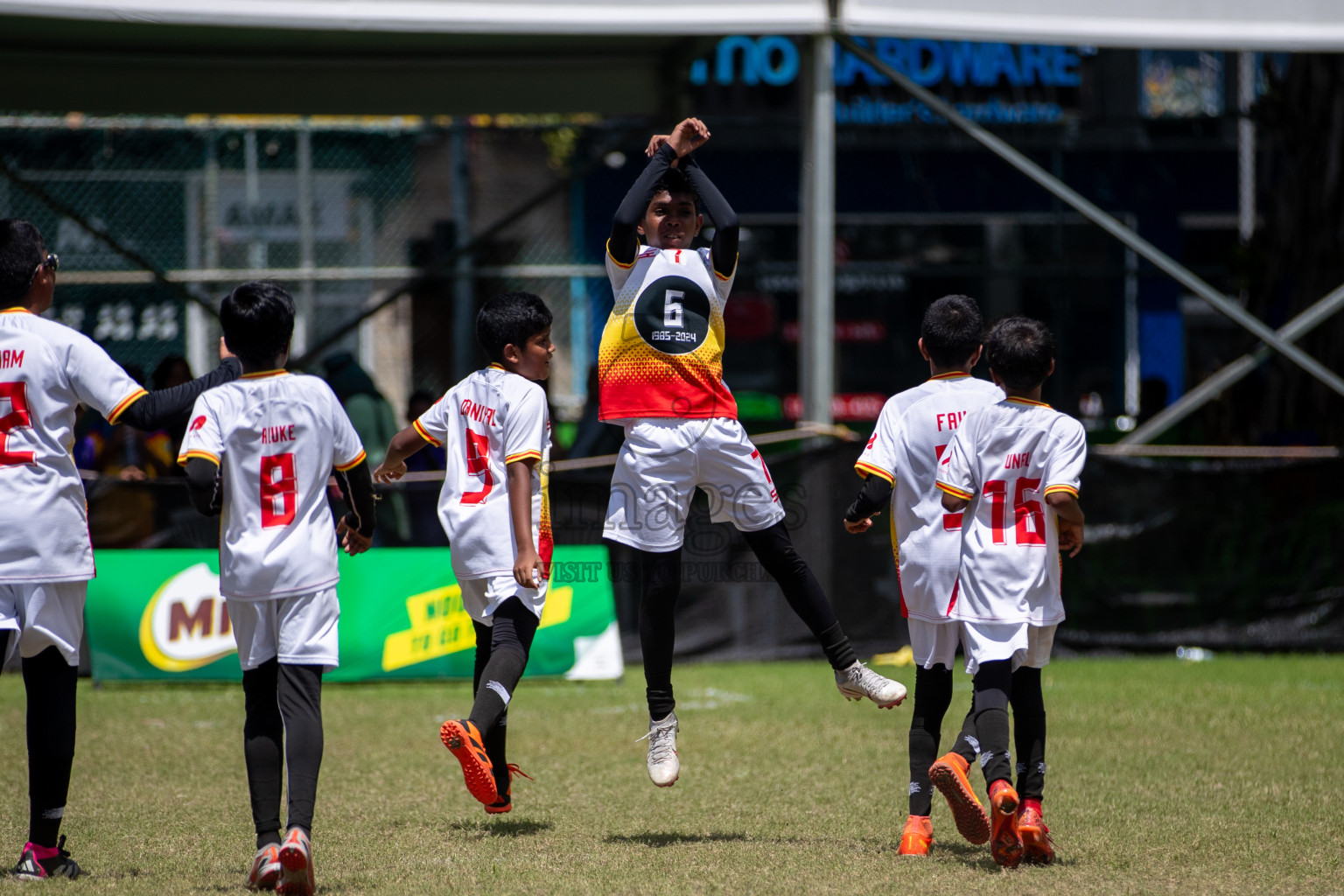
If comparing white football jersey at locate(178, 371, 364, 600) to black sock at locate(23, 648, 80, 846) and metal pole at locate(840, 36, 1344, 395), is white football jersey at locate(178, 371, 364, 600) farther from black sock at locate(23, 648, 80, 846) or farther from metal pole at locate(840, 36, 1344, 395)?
metal pole at locate(840, 36, 1344, 395)

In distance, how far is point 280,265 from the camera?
14523 mm

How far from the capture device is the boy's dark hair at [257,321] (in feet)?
13.8

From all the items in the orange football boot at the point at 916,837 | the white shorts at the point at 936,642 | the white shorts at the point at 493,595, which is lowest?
the orange football boot at the point at 916,837

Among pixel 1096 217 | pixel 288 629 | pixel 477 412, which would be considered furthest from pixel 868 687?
pixel 1096 217

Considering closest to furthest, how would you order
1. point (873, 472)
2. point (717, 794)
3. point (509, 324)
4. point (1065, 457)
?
point (1065, 457) < point (873, 472) < point (509, 324) < point (717, 794)

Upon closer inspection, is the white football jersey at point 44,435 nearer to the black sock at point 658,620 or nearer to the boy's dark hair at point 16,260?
the boy's dark hair at point 16,260

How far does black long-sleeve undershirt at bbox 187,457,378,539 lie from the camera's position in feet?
13.5

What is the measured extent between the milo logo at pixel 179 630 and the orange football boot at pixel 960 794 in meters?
5.59

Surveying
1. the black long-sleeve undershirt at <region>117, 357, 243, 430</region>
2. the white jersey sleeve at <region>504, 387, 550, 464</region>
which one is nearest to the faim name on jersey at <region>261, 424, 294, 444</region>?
the black long-sleeve undershirt at <region>117, 357, 243, 430</region>

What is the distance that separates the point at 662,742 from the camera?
5.12 m

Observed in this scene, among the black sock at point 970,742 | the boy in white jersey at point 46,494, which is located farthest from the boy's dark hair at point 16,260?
the black sock at point 970,742

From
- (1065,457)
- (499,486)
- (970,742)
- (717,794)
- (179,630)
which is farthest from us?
(179,630)

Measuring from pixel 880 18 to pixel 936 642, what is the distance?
573cm

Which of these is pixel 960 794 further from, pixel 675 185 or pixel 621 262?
pixel 675 185
